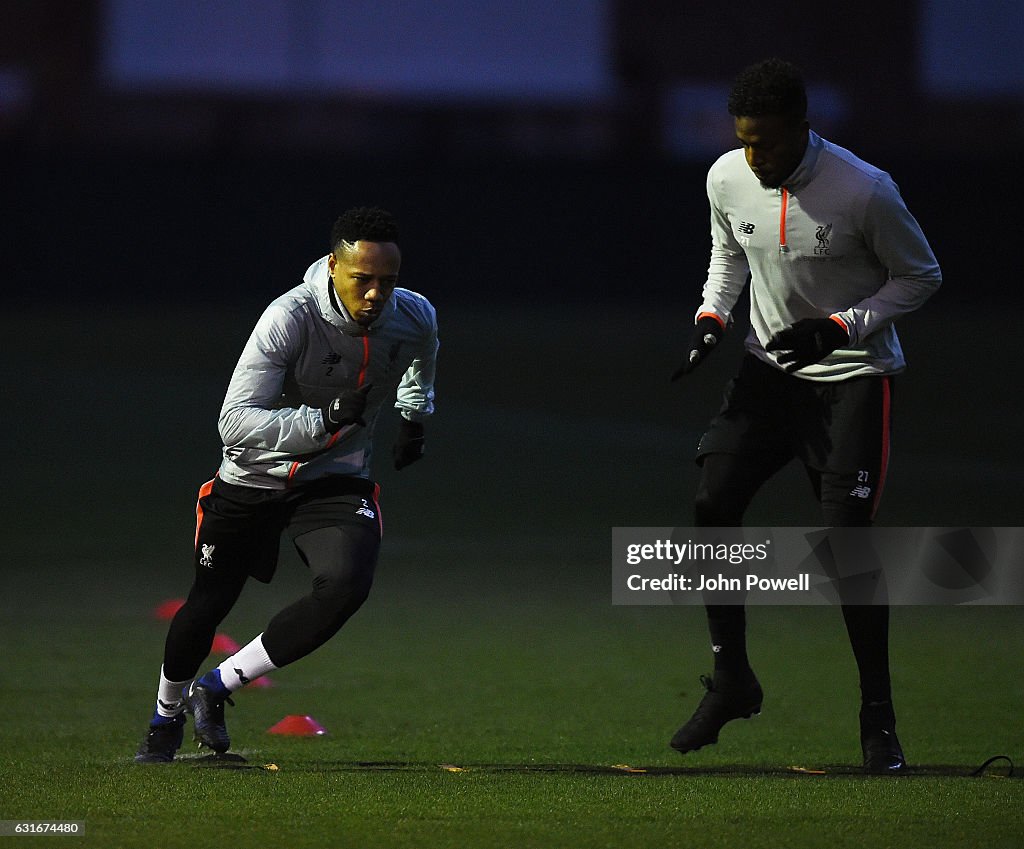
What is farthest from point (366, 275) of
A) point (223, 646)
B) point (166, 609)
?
point (166, 609)

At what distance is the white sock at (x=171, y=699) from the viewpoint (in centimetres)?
518

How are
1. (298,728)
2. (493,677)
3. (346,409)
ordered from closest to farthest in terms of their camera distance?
(346,409), (298,728), (493,677)

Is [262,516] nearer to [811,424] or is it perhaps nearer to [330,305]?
[330,305]

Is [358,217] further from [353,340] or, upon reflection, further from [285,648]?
[285,648]

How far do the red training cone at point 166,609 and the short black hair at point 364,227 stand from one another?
3.25 metres

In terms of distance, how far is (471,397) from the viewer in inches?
668

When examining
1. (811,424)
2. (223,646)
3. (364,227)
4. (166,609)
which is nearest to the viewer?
(364,227)

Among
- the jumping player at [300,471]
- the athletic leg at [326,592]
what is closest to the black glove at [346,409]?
the jumping player at [300,471]

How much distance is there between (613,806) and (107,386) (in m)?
13.1

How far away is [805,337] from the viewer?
5062 millimetres

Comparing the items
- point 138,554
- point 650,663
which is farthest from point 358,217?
point 138,554

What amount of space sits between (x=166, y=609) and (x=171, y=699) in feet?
9.22

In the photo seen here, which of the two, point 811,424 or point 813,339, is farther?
point 811,424

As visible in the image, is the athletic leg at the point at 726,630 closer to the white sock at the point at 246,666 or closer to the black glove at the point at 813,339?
the black glove at the point at 813,339
